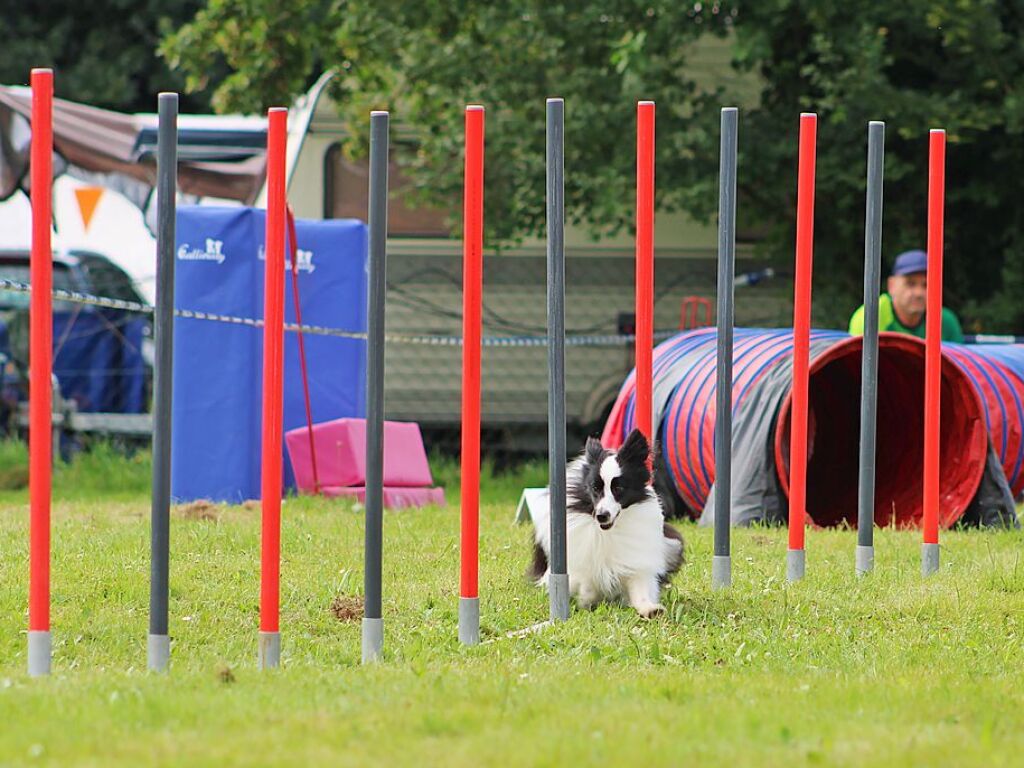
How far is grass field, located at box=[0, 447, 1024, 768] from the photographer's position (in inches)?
162

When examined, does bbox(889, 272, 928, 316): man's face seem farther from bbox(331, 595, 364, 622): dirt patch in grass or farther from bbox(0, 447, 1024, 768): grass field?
bbox(331, 595, 364, 622): dirt patch in grass

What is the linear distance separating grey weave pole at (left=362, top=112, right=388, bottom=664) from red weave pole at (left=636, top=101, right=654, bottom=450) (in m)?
1.64

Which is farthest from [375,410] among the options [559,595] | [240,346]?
[240,346]

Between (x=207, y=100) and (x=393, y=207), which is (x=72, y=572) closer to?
(x=393, y=207)

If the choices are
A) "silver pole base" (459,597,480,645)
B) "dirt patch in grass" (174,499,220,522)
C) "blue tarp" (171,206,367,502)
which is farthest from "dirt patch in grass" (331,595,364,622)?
"blue tarp" (171,206,367,502)

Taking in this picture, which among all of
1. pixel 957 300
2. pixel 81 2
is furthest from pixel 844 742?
pixel 81 2

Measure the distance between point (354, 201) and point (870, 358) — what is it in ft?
28.8

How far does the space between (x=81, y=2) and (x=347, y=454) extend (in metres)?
19.6

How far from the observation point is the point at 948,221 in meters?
15.0

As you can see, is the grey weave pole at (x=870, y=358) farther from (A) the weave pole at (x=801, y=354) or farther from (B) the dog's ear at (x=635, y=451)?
(B) the dog's ear at (x=635, y=451)

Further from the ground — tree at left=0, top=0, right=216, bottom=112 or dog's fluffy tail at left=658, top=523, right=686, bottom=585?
tree at left=0, top=0, right=216, bottom=112

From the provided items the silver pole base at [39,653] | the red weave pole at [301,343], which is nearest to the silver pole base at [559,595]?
the silver pole base at [39,653]

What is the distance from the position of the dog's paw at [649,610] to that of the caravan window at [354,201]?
9355mm

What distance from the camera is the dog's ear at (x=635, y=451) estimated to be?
21.1ft
